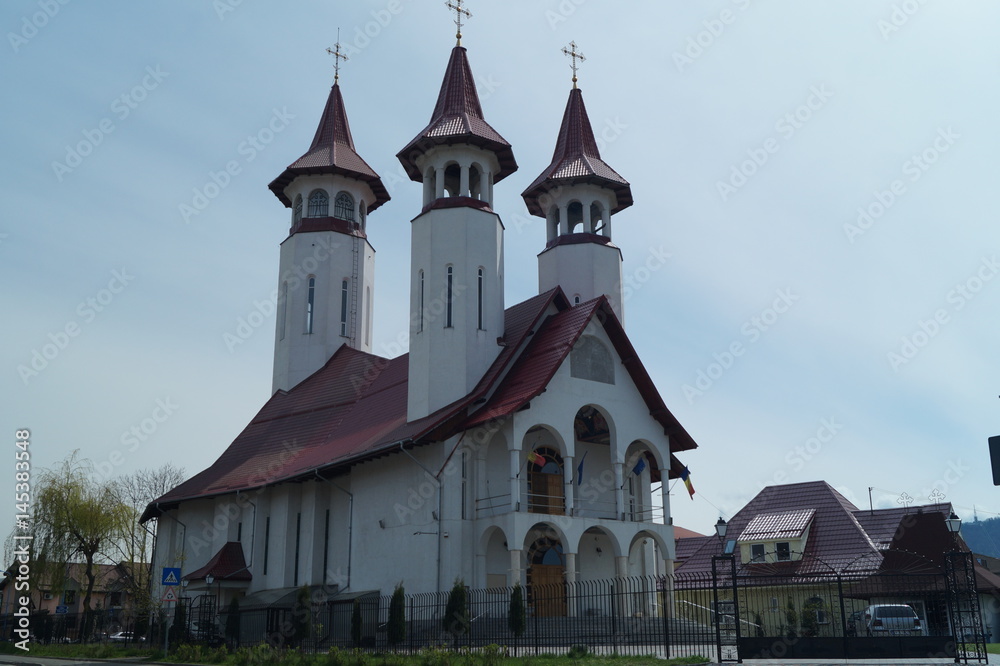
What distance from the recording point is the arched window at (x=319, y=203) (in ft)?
151

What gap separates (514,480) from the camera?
28.2 meters

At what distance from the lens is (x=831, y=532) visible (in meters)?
41.6

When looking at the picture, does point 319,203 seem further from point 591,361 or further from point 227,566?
point 591,361

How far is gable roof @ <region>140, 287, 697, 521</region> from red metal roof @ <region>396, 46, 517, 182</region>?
18.3 feet

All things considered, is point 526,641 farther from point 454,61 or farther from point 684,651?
point 454,61

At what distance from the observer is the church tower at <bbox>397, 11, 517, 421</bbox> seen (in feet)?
103

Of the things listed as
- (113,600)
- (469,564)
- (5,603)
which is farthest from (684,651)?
(5,603)

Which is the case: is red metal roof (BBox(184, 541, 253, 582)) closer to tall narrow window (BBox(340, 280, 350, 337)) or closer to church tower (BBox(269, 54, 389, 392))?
church tower (BBox(269, 54, 389, 392))

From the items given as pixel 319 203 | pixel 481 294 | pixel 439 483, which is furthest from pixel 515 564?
pixel 319 203

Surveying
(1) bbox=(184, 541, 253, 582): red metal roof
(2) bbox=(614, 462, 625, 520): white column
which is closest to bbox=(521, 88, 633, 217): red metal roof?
(2) bbox=(614, 462, 625, 520): white column

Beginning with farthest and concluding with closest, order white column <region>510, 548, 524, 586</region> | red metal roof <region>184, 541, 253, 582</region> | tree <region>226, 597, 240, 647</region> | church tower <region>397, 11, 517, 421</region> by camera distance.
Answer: red metal roof <region>184, 541, 253, 582</region>
church tower <region>397, 11, 517, 421</region>
tree <region>226, 597, 240, 647</region>
white column <region>510, 548, 524, 586</region>

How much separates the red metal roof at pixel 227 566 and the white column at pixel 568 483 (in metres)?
15.2

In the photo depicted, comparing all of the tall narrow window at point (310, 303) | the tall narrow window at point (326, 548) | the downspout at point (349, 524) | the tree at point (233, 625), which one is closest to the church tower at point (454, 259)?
the downspout at point (349, 524)

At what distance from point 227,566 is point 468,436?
45.1 feet
